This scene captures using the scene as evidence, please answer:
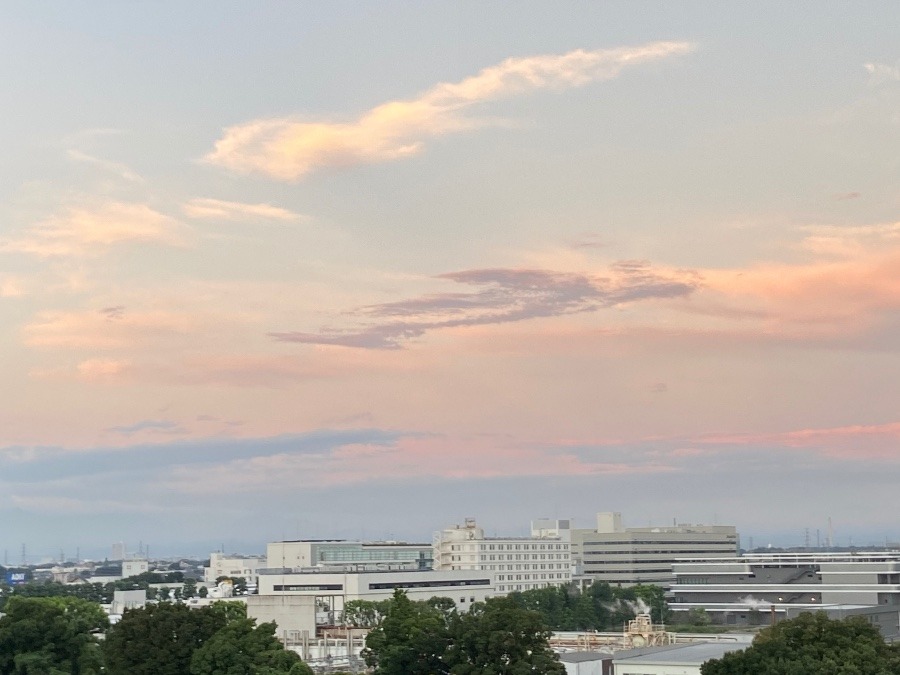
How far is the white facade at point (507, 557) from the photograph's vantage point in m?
150

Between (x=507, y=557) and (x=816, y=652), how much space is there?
11515cm

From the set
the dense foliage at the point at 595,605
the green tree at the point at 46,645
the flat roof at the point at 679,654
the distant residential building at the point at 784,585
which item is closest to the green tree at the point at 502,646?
the flat roof at the point at 679,654

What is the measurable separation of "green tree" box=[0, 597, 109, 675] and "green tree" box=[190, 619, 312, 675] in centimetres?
827

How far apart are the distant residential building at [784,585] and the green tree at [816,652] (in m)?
70.3

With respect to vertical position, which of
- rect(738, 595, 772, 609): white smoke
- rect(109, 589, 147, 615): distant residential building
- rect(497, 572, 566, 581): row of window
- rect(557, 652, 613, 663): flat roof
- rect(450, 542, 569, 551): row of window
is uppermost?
rect(450, 542, 569, 551): row of window

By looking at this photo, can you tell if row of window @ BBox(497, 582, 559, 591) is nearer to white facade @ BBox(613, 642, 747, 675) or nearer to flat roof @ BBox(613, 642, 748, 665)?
flat roof @ BBox(613, 642, 748, 665)

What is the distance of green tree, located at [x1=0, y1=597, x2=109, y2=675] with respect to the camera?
167ft

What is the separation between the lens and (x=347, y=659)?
72062 mm

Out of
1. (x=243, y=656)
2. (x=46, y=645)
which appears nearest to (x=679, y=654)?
(x=243, y=656)

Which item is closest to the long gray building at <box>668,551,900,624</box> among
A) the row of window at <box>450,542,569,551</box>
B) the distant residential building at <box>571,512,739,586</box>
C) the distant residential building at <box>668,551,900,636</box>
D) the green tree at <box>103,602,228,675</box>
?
the distant residential building at <box>668,551,900,636</box>

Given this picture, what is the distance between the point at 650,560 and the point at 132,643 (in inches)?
5205

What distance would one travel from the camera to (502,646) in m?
43.3

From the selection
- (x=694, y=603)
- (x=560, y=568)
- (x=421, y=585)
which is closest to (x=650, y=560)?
(x=560, y=568)

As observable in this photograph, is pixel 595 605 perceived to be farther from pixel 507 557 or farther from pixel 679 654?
pixel 679 654
